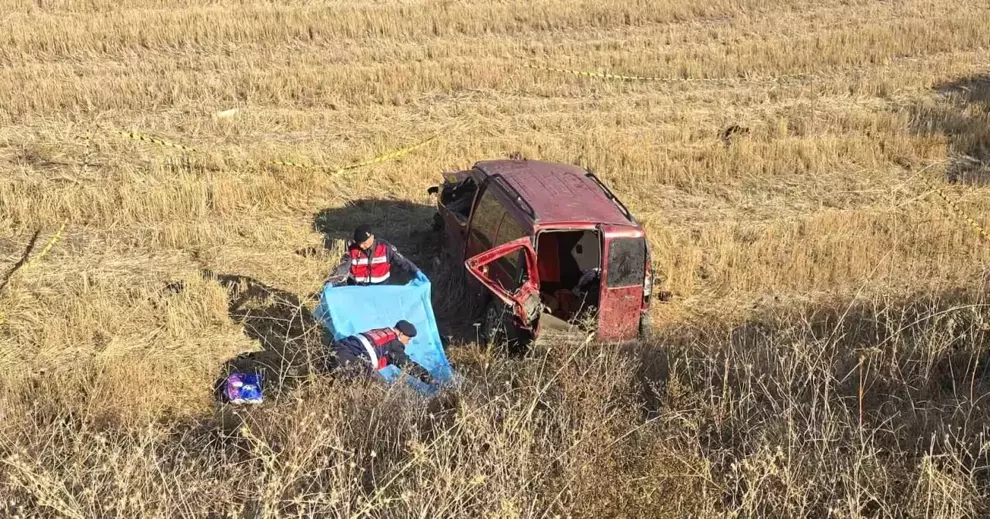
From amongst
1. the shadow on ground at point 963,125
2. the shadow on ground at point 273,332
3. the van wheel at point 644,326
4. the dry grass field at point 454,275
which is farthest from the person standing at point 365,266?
the shadow on ground at point 963,125

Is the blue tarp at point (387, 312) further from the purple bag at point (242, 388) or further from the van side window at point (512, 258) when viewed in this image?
the purple bag at point (242, 388)

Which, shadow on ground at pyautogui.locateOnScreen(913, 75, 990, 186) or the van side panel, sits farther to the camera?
shadow on ground at pyautogui.locateOnScreen(913, 75, 990, 186)

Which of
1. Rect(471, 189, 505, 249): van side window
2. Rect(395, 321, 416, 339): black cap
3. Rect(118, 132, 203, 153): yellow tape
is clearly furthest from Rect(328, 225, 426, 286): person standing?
Rect(118, 132, 203, 153): yellow tape

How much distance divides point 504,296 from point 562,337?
609 millimetres

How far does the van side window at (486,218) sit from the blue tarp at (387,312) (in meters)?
0.87

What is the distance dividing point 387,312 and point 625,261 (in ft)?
7.22

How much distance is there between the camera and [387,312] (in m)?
8.64

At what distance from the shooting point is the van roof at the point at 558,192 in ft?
27.9

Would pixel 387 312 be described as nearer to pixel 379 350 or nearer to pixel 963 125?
pixel 379 350

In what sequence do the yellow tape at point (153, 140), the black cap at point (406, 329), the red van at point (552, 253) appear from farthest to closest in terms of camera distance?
1. the yellow tape at point (153, 140)
2. the red van at point (552, 253)
3. the black cap at point (406, 329)

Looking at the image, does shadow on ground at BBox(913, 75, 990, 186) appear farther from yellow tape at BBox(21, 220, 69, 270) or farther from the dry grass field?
yellow tape at BBox(21, 220, 69, 270)

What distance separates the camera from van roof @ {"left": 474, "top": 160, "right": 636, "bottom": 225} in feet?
27.9

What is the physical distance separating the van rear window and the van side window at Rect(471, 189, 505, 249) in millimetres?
1266

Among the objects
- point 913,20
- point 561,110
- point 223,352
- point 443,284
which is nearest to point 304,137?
point 561,110
